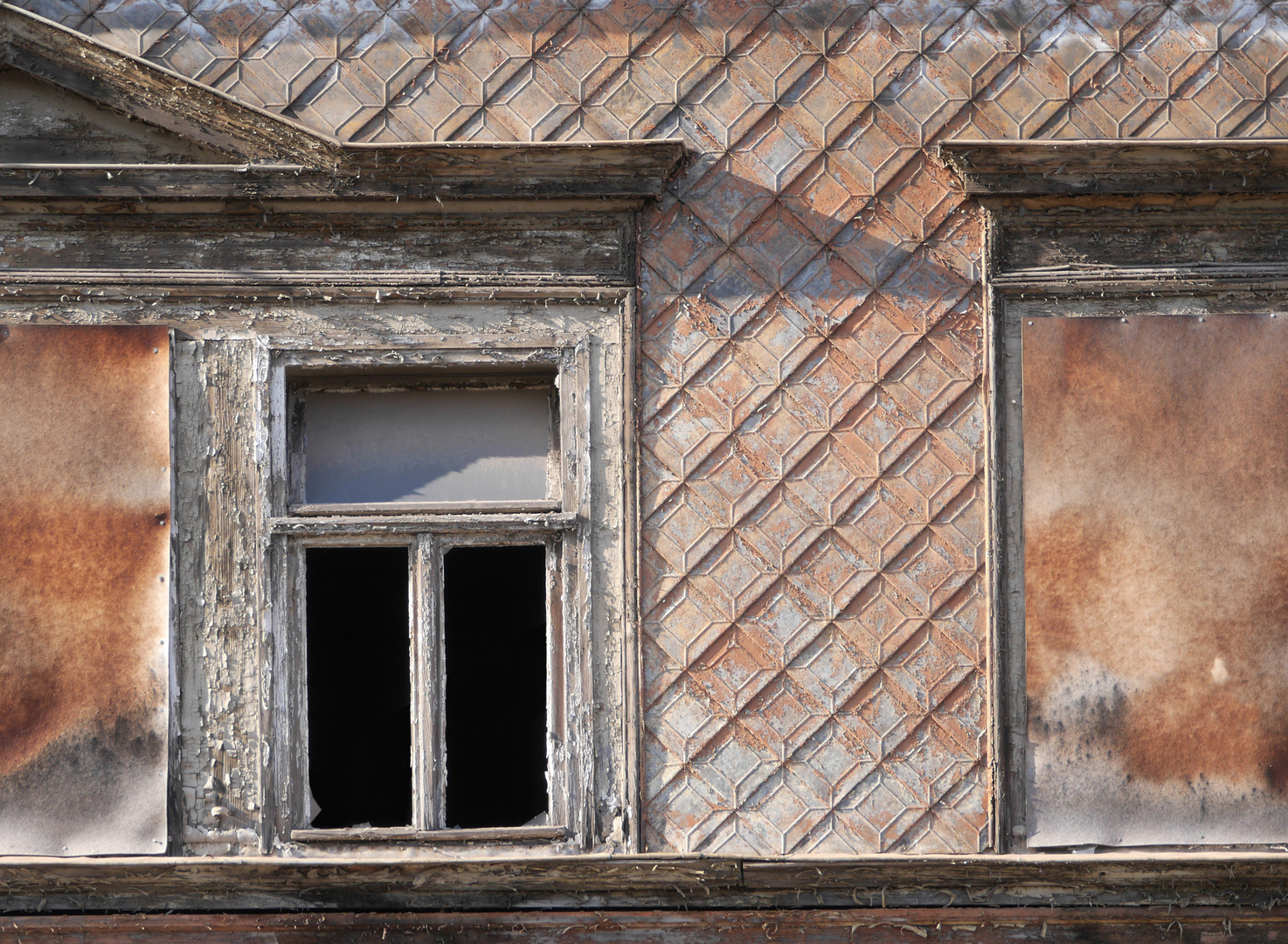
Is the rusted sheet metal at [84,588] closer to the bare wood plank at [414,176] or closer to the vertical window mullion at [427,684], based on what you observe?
the bare wood plank at [414,176]

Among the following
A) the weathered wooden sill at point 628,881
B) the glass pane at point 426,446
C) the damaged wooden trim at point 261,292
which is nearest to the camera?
the weathered wooden sill at point 628,881

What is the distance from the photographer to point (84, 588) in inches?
122

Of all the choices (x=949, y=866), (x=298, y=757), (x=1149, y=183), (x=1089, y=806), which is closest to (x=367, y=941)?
(x=298, y=757)

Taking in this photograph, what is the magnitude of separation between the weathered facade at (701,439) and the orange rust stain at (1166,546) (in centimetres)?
1

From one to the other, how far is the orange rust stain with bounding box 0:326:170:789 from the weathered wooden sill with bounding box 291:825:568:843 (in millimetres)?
608

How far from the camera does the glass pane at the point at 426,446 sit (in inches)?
129

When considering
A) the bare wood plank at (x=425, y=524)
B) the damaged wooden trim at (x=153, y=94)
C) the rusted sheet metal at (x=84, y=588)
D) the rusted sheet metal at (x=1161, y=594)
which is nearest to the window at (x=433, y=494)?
the bare wood plank at (x=425, y=524)

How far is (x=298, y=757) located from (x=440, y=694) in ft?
1.54

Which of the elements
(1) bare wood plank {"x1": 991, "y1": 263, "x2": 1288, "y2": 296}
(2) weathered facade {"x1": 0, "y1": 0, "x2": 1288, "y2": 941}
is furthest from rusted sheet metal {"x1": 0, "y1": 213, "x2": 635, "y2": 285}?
(1) bare wood plank {"x1": 991, "y1": 263, "x2": 1288, "y2": 296}

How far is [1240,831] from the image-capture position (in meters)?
3.15

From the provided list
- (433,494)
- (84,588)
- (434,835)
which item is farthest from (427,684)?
(84,588)

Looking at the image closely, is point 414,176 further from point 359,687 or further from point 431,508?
point 359,687

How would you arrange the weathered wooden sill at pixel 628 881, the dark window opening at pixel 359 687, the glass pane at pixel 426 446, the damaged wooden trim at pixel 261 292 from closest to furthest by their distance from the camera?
the weathered wooden sill at pixel 628 881 → the damaged wooden trim at pixel 261 292 → the glass pane at pixel 426 446 → the dark window opening at pixel 359 687

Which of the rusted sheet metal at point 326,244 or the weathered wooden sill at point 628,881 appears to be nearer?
the weathered wooden sill at point 628,881
